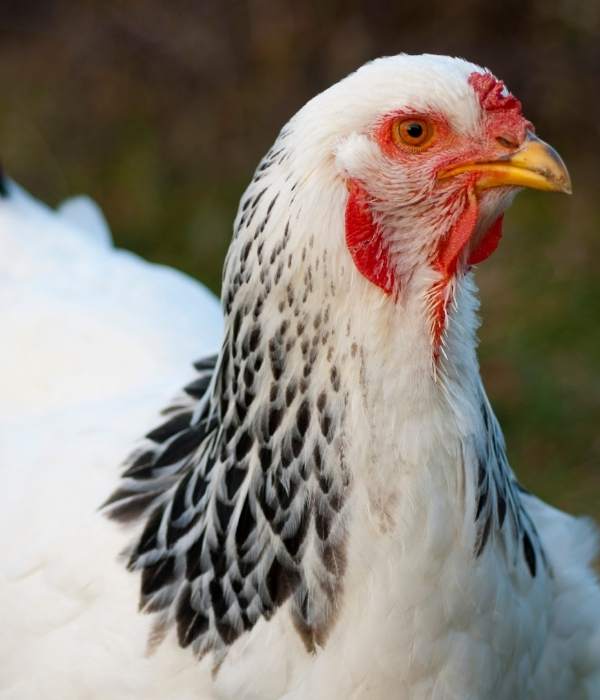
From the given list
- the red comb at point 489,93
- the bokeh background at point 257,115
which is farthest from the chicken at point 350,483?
the bokeh background at point 257,115

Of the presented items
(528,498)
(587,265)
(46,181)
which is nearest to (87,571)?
(528,498)

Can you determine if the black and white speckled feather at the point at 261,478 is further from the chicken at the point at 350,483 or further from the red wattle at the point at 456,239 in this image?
the red wattle at the point at 456,239

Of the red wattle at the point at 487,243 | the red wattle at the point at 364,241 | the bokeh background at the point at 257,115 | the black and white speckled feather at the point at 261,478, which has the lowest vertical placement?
the black and white speckled feather at the point at 261,478

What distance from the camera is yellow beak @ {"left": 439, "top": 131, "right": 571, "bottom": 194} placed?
85.1 inches

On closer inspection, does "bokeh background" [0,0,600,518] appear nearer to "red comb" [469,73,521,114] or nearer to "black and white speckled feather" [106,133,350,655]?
"black and white speckled feather" [106,133,350,655]

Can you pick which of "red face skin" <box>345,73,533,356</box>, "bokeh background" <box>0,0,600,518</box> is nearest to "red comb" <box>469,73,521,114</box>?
"red face skin" <box>345,73,533,356</box>

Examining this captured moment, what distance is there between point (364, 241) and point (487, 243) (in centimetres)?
27

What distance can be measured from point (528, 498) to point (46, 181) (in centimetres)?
389

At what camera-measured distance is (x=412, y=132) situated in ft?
7.17

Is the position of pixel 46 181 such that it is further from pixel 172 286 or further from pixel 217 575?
pixel 217 575

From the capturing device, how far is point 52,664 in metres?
2.52

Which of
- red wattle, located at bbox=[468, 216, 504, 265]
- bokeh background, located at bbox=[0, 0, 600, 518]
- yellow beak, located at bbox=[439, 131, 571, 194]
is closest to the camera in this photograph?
yellow beak, located at bbox=[439, 131, 571, 194]

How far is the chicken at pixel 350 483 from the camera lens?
2193 mm

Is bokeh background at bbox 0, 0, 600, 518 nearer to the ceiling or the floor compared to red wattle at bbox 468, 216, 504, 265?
nearer to the ceiling
